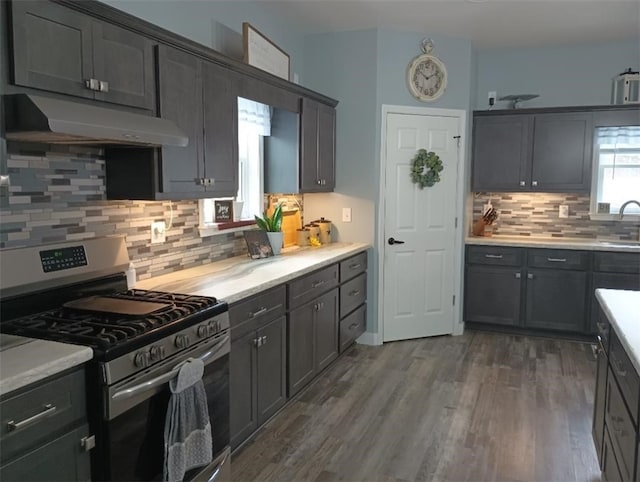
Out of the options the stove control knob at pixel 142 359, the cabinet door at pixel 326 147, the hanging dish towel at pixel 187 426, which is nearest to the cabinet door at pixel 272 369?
the hanging dish towel at pixel 187 426

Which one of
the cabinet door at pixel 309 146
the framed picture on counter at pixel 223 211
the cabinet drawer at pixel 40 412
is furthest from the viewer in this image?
the cabinet door at pixel 309 146

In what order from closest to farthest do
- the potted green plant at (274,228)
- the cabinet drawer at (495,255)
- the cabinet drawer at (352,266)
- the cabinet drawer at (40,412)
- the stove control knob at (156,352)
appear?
the cabinet drawer at (40,412), the stove control knob at (156,352), the potted green plant at (274,228), the cabinet drawer at (352,266), the cabinet drawer at (495,255)

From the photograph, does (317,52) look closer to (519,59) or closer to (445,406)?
(519,59)

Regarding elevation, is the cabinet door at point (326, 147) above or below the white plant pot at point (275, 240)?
above

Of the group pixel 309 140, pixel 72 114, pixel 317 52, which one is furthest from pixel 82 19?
pixel 317 52

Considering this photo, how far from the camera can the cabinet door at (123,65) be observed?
6.73 ft

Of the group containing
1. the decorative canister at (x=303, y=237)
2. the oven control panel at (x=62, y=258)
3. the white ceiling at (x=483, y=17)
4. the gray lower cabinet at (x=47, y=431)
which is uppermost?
the white ceiling at (x=483, y=17)

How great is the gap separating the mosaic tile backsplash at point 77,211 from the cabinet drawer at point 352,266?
127cm

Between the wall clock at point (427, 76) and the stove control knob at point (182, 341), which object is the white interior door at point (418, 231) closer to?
the wall clock at point (427, 76)

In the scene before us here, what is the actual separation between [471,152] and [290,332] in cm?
289

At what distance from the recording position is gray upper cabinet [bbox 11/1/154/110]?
176 cm

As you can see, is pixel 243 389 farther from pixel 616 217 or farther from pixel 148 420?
pixel 616 217

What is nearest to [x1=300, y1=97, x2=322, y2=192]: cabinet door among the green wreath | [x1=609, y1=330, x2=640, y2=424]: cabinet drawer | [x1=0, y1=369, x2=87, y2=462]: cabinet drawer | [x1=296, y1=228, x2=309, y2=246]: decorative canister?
[x1=296, y1=228, x2=309, y2=246]: decorative canister

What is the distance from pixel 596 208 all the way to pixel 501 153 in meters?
1.05
